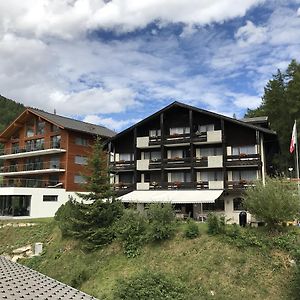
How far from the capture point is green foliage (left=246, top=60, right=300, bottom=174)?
47500mm

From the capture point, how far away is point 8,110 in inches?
3632

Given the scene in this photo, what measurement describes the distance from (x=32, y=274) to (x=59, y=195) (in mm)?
39971

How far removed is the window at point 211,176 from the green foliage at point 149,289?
67.9 ft

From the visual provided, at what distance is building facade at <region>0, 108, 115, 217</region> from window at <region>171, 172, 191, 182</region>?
1115 centimetres

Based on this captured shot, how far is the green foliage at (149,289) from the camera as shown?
16.9 m

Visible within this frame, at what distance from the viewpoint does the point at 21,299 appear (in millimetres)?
7797

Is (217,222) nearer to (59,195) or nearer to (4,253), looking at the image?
(4,253)

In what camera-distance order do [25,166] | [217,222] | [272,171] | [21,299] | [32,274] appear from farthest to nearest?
1. [25,166]
2. [272,171]
3. [217,222]
4. [32,274]
5. [21,299]

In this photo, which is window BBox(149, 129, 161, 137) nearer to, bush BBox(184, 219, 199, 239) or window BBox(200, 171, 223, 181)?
window BBox(200, 171, 223, 181)

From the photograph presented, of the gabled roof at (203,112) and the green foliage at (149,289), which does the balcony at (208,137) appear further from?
the green foliage at (149,289)

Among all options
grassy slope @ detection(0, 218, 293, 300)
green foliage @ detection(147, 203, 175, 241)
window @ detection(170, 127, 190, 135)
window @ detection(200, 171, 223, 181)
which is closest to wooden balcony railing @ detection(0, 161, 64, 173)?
window @ detection(170, 127, 190, 135)

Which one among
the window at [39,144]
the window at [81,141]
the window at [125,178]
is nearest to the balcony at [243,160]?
the window at [125,178]

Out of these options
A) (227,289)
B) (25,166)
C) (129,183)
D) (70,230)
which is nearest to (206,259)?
(227,289)

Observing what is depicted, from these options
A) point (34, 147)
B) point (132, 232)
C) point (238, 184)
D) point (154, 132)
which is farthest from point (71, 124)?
point (132, 232)
